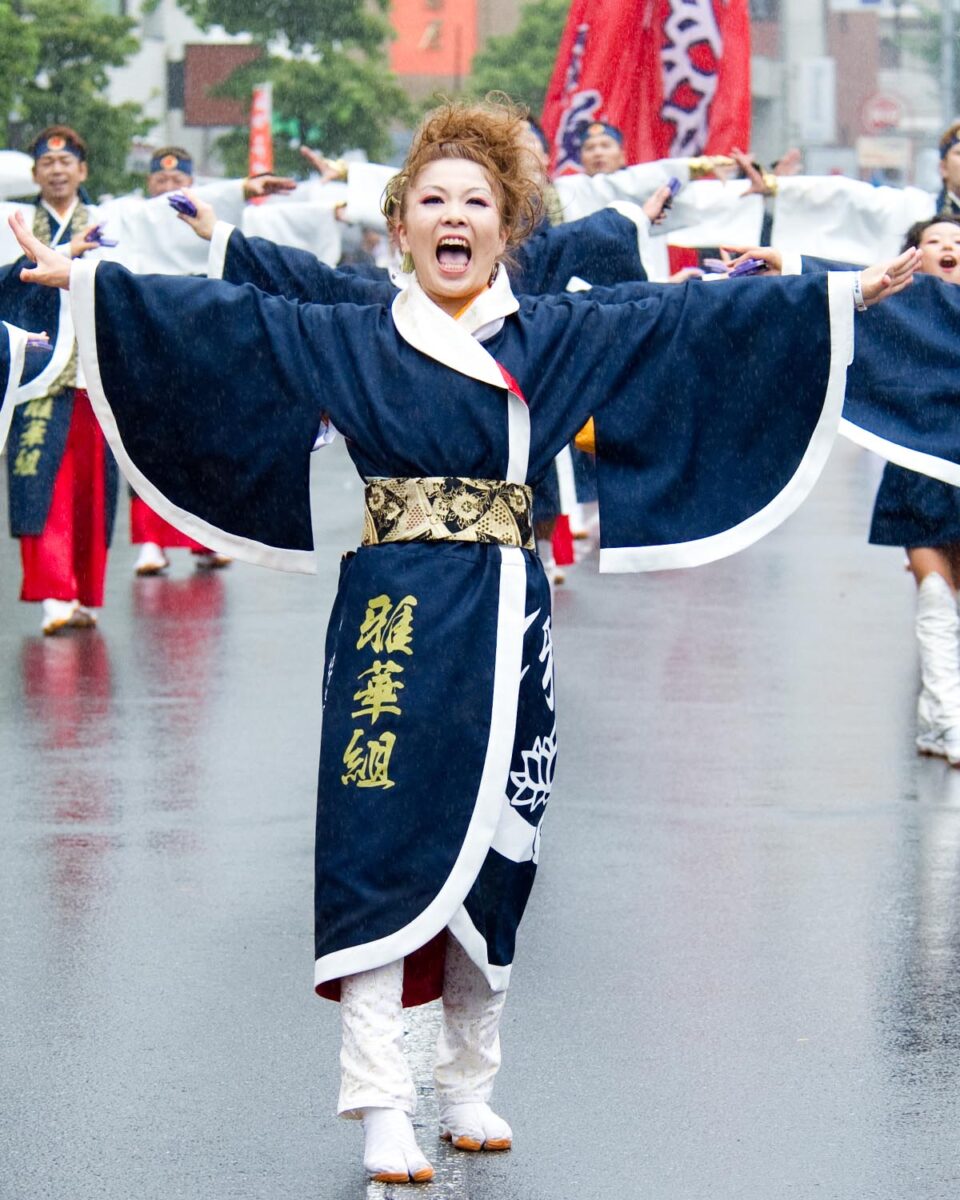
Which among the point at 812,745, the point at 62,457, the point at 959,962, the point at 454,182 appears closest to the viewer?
the point at 454,182

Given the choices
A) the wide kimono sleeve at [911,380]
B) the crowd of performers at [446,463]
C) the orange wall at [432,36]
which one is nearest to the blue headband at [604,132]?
the wide kimono sleeve at [911,380]

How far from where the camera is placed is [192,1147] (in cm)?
415

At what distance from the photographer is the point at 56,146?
10.4m

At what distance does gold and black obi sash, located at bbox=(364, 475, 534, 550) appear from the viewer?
415cm

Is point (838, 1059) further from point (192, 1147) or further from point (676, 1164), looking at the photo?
point (192, 1147)

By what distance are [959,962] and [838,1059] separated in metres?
0.82

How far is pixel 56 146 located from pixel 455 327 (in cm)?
670

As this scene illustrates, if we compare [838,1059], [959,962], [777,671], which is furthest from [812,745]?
[838,1059]

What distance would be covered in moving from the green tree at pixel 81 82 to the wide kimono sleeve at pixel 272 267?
66.1 ft

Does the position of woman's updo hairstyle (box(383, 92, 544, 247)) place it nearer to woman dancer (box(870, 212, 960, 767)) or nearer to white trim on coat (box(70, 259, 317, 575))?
white trim on coat (box(70, 259, 317, 575))

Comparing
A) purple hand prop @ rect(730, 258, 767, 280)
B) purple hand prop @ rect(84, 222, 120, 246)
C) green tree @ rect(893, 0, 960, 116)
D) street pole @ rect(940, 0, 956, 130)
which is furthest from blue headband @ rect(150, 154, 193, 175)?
green tree @ rect(893, 0, 960, 116)

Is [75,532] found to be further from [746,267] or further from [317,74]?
[317,74]

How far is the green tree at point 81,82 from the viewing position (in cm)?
2555

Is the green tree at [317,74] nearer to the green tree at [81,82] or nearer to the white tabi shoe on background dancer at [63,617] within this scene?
the green tree at [81,82]
